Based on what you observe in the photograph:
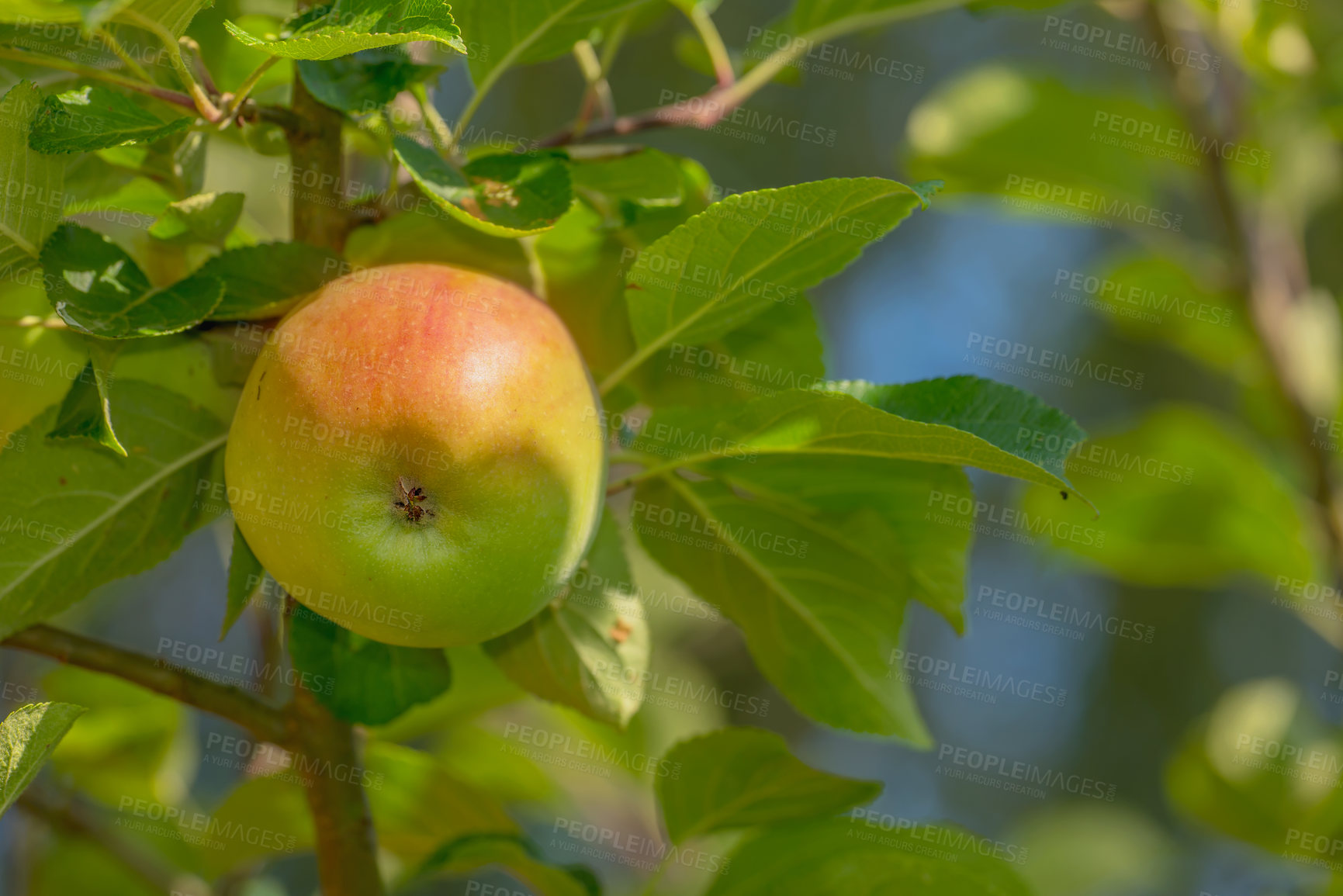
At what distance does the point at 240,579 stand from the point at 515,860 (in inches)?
16.5

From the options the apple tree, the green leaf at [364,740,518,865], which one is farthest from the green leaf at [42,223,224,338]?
the green leaf at [364,740,518,865]

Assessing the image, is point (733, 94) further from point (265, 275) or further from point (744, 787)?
point (744, 787)

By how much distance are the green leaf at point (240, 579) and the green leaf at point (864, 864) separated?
54 centimetres

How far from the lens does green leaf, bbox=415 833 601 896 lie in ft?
3.50

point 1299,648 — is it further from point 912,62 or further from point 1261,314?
point 1261,314

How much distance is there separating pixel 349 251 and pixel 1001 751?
21.9ft

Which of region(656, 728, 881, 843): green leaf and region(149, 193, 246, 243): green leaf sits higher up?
region(149, 193, 246, 243): green leaf

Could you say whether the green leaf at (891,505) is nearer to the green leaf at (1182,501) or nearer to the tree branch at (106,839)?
the tree branch at (106,839)

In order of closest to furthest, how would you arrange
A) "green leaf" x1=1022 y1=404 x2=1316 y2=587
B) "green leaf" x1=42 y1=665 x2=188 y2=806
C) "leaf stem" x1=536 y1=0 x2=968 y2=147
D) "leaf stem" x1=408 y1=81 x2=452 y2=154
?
"leaf stem" x1=408 y1=81 x2=452 y2=154 < "leaf stem" x1=536 y1=0 x2=968 y2=147 < "green leaf" x1=42 y1=665 x2=188 y2=806 < "green leaf" x1=1022 y1=404 x2=1316 y2=587

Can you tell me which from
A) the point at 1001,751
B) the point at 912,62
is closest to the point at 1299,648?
the point at 1001,751

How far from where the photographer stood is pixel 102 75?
33.9 inches

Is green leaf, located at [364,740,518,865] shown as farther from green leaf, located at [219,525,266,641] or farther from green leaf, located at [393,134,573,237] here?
green leaf, located at [393,134,573,237]

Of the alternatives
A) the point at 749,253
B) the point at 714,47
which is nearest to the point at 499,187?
the point at 749,253

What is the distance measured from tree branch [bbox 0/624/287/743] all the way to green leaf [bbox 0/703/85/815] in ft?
0.59
